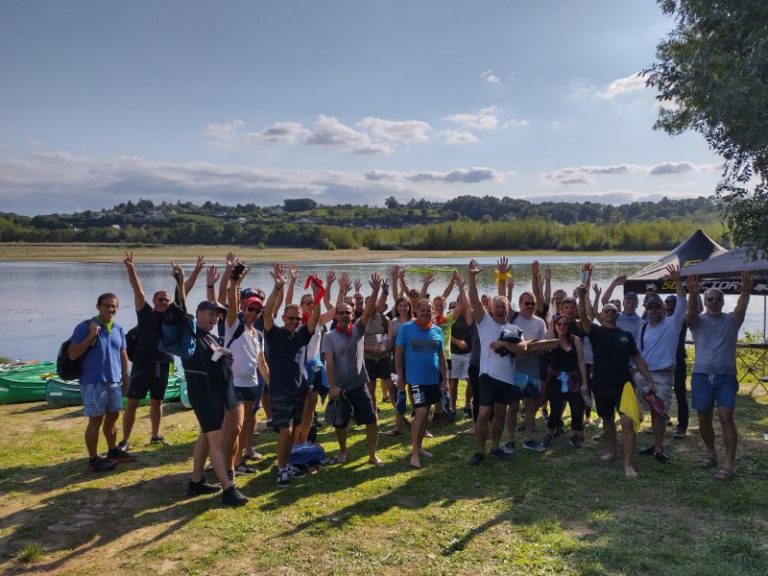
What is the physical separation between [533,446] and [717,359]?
6.93 feet

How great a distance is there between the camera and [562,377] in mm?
6977

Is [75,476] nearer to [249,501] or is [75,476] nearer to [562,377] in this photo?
[249,501]

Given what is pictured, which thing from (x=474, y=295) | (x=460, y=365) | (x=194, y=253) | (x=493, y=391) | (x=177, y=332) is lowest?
(x=460, y=365)

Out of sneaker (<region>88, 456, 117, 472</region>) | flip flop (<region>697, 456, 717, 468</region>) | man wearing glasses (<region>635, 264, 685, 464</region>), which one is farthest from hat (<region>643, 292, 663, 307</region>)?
sneaker (<region>88, 456, 117, 472</region>)

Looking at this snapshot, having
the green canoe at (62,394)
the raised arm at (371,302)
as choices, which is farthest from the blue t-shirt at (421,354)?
the green canoe at (62,394)

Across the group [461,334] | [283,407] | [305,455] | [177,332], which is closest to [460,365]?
[461,334]

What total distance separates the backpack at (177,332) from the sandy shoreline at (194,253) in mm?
53500

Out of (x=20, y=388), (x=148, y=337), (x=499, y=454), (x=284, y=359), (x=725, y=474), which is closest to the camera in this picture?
(x=284, y=359)

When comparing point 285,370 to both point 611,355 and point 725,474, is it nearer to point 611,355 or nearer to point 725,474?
point 611,355

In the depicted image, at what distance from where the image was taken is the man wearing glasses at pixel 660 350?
6797 millimetres

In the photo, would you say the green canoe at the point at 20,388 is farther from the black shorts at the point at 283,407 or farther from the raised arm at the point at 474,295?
the raised arm at the point at 474,295

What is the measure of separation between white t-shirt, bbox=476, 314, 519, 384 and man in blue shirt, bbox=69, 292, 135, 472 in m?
3.70

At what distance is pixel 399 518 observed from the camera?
502 cm

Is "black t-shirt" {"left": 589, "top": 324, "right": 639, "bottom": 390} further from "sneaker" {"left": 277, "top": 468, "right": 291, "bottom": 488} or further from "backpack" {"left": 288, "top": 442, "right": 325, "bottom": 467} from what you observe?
"sneaker" {"left": 277, "top": 468, "right": 291, "bottom": 488}
